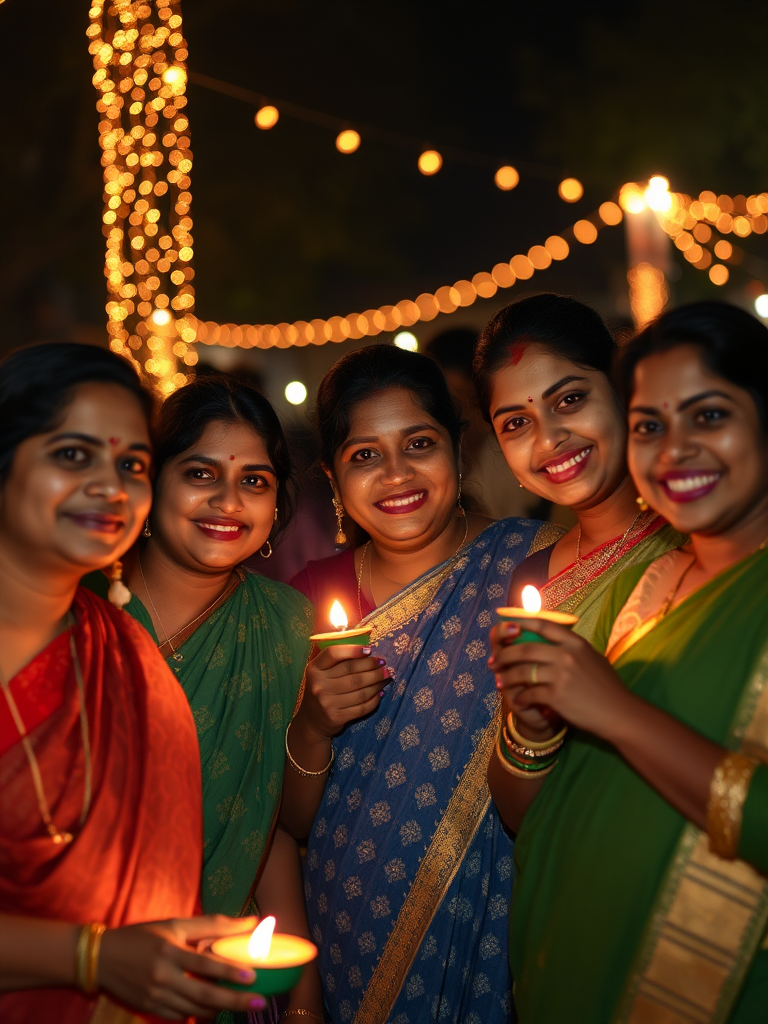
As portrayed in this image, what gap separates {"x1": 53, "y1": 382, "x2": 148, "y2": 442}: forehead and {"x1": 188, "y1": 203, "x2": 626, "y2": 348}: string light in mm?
9842

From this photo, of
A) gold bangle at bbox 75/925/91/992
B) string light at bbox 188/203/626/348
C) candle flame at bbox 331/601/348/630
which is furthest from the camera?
string light at bbox 188/203/626/348

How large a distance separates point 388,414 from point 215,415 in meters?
0.57

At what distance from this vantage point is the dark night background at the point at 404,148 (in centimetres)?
1325

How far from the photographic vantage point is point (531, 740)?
2.09 metres

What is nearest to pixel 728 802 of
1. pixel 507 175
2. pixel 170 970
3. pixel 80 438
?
pixel 170 970

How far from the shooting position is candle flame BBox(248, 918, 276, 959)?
64.8 inches

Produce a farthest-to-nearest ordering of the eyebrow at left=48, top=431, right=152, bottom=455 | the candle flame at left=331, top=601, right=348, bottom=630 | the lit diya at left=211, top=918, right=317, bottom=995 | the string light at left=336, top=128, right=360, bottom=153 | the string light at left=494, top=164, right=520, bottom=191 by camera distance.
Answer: the string light at left=494, top=164, right=520, bottom=191
the string light at left=336, top=128, right=360, bottom=153
the candle flame at left=331, top=601, right=348, bottom=630
the eyebrow at left=48, top=431, right=152, bottom=455
the lit diya at left=211, top=918, right=317, bottom=995

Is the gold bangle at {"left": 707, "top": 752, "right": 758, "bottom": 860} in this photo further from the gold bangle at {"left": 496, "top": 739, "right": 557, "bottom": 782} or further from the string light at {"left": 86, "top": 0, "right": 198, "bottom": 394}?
the string light at {"left": 86, "top": 0, "right": 198, "bottom": 394}

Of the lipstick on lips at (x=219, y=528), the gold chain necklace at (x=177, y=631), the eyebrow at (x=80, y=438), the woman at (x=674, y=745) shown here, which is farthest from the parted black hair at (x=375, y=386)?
the eyebrow at (x=80, y=438)

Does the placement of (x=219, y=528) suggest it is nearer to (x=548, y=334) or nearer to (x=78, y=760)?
(x=78, y=760)

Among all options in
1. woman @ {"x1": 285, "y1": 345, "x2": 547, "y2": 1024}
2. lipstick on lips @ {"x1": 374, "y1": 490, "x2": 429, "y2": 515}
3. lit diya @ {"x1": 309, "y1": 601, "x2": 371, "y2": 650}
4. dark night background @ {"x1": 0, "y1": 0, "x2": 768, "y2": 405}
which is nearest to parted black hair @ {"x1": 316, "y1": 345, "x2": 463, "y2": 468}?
woman @ {"x1": 285, "y1": 345, "x2": 547, "y2": 1024}

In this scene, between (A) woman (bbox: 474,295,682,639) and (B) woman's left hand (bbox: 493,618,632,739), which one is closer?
(B) woman's left hand (bbox: 493,618,632,739)

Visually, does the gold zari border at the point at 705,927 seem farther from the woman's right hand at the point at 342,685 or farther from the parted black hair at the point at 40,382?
the parted black hair at the point at 40,382

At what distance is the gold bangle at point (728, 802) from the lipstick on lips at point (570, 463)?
111 cm
